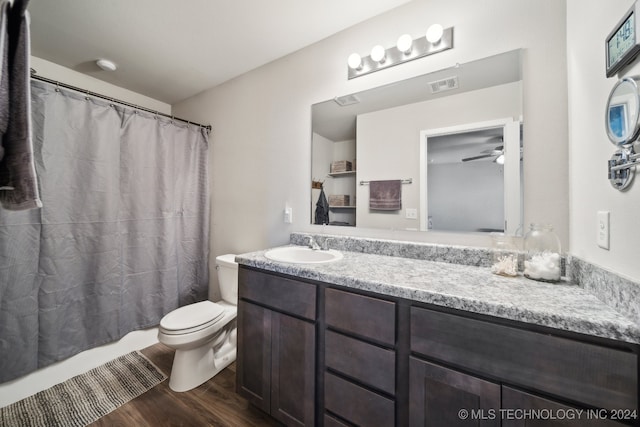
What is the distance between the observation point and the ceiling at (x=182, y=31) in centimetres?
143

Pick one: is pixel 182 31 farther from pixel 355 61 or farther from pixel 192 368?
pixel 192 368

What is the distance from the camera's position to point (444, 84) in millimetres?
1315

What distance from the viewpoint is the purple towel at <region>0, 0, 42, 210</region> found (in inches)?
23.9

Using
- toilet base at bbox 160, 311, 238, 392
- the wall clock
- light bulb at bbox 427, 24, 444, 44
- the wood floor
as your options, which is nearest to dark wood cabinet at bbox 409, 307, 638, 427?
the wall clock

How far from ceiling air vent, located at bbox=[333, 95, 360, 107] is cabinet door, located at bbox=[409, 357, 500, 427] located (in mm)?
1478

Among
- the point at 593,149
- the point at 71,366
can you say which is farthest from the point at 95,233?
the point at 593,149

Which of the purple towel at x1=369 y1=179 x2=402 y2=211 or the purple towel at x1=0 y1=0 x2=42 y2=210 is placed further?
the purple towel at x1=369 y1=179 x2=402 y2=211

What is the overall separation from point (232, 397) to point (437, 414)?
1257 millimetres

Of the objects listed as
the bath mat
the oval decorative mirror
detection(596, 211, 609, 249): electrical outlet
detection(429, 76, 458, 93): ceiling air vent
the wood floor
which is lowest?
the wood floor

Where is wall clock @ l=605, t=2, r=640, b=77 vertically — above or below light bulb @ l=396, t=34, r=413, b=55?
below

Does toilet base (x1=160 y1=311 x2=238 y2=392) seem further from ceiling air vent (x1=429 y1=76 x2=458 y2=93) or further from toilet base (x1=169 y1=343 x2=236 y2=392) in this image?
ceiling air vent (x1=429 y1=76 x2=458 y2=93)

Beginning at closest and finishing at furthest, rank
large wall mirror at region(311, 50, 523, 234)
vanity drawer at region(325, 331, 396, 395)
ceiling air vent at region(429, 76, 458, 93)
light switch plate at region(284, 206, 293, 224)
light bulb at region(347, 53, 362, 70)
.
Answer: vanity drawer at region(325, 331, 396, 395) < large wall mirror at region(311, 50, 523, 234) < ceiling air vent at region(429, 76, 458, 93) < light bulb at region(347, 53, 362, 70) < light switch plate at region(284, 206, 293, 224)

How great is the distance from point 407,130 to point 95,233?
2.26m

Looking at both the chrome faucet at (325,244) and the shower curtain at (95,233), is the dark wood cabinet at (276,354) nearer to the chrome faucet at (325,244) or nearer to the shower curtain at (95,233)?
the chrome faucet at (325,244)
